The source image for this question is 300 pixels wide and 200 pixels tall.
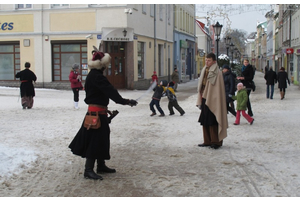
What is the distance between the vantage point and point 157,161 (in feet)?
22.8

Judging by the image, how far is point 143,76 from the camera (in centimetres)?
2858

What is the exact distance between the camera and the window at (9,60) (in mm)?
25500

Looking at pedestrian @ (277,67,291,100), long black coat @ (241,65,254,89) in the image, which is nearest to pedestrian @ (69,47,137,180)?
long black coat @ (241,65,254,89)

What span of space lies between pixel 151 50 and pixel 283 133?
68.8 feet

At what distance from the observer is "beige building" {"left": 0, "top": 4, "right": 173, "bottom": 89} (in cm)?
2445

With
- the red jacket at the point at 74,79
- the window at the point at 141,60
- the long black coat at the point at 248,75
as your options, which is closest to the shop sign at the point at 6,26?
the window at the point at 141,60

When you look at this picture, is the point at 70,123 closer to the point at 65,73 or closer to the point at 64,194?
the point at 64,194

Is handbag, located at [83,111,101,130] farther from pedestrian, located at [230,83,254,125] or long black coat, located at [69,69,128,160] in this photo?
pedestrian, located at [230,83,254,125]

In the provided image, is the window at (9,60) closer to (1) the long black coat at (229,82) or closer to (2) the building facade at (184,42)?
(2) the building facade at (184,42)

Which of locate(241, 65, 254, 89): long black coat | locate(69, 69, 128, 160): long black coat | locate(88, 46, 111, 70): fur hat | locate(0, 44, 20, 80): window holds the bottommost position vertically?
locate(69, 69, 128, 160): long black coat

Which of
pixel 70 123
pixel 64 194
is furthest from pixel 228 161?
pixel 70 123

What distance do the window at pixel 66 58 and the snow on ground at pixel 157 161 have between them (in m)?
13.3

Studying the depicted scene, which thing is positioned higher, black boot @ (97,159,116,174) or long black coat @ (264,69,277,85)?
long black coat @ (264,69,277,85)

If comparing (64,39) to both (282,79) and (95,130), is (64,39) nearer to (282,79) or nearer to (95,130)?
(282,79)
